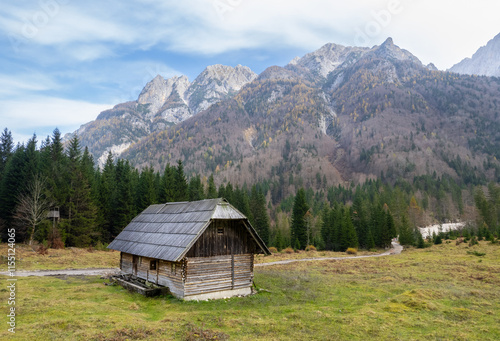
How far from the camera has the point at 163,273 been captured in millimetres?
23469

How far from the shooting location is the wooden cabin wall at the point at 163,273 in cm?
2150

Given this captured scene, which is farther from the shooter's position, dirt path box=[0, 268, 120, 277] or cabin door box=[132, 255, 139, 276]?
dirt path box=[0, 268, 120, 277]

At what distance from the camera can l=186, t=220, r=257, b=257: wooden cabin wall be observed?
72.6 feet

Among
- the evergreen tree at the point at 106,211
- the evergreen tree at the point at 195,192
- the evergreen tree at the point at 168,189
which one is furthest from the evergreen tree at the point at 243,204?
the evergreen tree at the point at 106,211

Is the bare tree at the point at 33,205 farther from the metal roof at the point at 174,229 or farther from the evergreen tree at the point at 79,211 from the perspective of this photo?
the metal roof at the point at 174,229

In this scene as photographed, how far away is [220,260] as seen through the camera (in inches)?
912

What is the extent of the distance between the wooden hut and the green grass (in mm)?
1343

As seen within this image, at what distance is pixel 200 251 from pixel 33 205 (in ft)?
124

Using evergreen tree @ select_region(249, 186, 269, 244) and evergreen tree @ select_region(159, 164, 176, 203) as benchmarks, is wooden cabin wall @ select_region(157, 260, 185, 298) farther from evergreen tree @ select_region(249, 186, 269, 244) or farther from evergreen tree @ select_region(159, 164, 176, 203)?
evergreen tree @ select_region(249, 186, 269, 244)

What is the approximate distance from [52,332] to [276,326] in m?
10.7

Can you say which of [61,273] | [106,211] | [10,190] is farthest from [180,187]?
[61,273]

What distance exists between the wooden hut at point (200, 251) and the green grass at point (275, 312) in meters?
1.34

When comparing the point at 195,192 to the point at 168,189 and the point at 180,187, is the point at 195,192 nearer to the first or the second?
the point at 180,187

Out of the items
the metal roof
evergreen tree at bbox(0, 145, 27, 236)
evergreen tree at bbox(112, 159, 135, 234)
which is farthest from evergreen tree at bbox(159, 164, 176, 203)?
the metal roof
